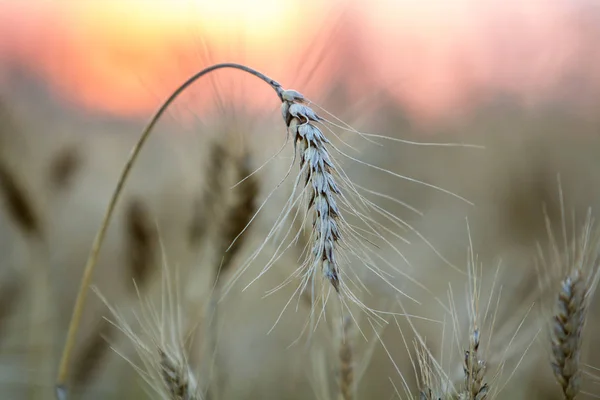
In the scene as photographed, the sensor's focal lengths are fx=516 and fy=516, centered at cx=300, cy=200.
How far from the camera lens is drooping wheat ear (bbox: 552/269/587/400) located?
683 mm

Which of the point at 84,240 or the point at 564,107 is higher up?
the point at 564,107

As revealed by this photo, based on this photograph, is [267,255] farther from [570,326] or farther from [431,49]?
[431,49]

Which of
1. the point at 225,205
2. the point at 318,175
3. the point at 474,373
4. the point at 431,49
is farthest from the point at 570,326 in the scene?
the point at 431,49

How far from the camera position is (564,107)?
2.58 meters

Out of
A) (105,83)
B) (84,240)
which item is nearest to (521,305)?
(105,83)

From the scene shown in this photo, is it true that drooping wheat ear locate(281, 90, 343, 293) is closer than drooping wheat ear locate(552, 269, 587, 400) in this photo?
Yes

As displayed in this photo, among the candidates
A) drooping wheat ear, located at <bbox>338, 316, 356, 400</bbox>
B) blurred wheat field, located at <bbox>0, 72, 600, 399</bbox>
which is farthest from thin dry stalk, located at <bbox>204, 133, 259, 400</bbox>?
drooping wheat ear, located at <bbox>338, 316, 356, 400</bbox>

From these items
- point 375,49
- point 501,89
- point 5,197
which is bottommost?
point 5,197

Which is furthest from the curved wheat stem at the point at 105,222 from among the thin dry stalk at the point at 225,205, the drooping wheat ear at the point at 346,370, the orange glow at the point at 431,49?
Answer: the orange glow at the point at 431,49

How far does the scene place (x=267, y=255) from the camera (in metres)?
1.32

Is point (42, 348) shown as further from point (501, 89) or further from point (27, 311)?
point (501, 89)

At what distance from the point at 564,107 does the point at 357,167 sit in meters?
1.54

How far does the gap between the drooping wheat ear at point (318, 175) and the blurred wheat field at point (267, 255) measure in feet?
0.34

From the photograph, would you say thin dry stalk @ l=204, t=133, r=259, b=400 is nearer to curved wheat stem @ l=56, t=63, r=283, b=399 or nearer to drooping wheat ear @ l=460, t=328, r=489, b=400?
curved wheat stem @ l=56, t=63, r=283, b=399
